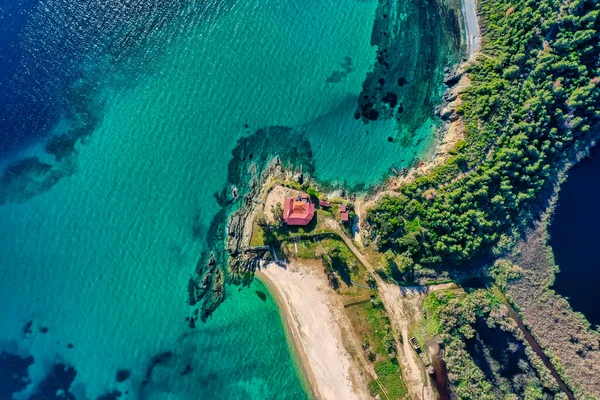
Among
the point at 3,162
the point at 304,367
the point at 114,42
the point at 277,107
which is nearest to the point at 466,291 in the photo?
the point at 304,367

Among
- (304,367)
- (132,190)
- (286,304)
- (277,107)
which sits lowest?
(304,367)

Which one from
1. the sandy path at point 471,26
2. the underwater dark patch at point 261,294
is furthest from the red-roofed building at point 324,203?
the sandy path at point 471,26

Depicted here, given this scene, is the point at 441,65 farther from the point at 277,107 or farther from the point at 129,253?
the point at 129,253

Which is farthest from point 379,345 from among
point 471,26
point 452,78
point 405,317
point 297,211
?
point 471,26

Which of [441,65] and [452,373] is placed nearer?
[452,373]

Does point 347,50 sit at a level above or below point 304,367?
above

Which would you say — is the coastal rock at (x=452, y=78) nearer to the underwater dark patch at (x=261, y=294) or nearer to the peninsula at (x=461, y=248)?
the peninsula at (x=461, y=248)
